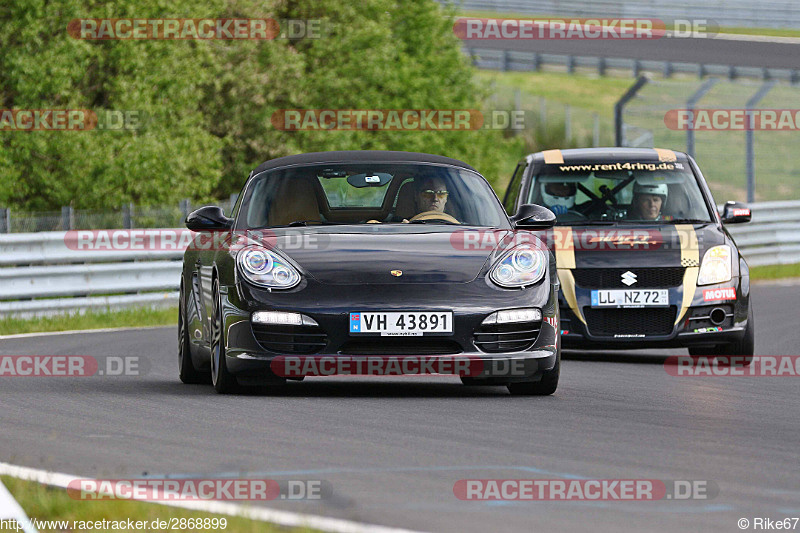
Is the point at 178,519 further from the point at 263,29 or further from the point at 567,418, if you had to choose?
the point at 263,29

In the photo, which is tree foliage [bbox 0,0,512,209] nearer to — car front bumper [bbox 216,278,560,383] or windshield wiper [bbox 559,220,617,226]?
windshield wiper [bbox 559,220,617,226]

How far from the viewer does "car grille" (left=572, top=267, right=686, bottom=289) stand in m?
12.3

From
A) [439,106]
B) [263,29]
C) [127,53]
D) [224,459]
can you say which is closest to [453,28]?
[439,106]

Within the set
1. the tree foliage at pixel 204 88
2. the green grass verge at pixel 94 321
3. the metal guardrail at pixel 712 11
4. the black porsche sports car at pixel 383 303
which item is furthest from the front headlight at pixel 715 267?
the metal guardrail at pixel 712 11

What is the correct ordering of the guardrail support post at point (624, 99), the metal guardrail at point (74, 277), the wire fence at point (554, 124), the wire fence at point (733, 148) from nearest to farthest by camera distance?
1. the metal guardrail at point (74, 277)
2. the guardrail support post at point (624, 99)
3. the wire fence at point (733, 148)
4. the wire fence at point (554, 124)

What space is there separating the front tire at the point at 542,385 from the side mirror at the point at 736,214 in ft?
13.3

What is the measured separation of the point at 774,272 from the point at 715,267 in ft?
44.7

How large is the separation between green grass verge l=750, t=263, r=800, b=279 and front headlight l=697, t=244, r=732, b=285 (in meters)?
12.9

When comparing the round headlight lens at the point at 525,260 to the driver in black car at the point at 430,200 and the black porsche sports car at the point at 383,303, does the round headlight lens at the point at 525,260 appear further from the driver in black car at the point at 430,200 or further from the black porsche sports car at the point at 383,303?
the driver in black car at the point at 430,200

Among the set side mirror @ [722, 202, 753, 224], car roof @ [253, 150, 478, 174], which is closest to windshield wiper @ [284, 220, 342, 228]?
car roof @ [253, 150, 478, 174]

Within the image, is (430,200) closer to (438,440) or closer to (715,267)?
(438,440)

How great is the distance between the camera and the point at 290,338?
896 centimetres

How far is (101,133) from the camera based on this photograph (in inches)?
1117

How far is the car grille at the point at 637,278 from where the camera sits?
12281 millimetres
